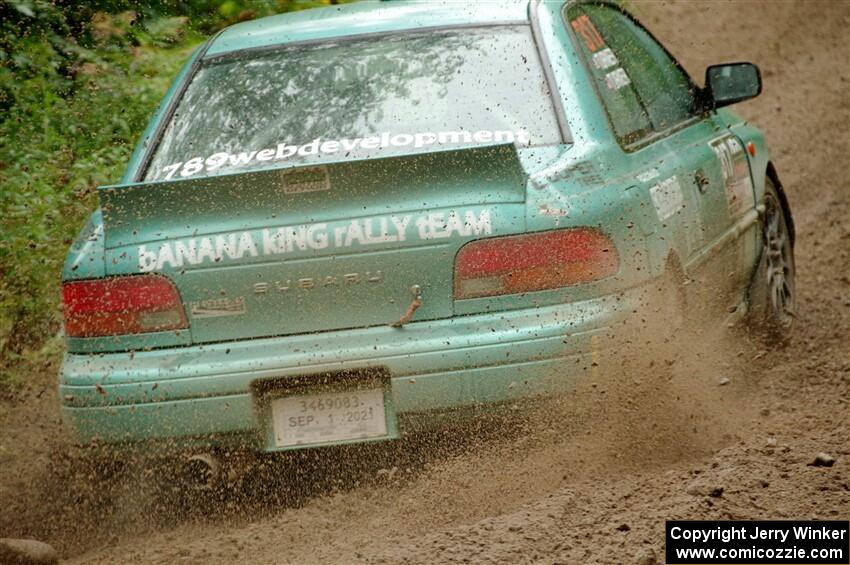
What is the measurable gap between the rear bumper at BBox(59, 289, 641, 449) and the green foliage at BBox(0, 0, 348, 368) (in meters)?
2.47

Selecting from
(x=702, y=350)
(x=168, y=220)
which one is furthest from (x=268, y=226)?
(x=702, y=350)

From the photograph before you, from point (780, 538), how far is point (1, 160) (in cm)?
472

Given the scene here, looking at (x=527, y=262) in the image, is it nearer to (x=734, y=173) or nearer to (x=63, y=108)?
(x=734, y=173)

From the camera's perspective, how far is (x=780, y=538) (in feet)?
11.7

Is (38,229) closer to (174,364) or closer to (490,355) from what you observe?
(174,364)

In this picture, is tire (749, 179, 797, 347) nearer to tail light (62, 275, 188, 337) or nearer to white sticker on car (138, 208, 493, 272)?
white sticker on car (138, 208, 493, 272)

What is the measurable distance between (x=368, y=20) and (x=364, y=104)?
0.58 metres

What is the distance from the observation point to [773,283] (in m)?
6.21

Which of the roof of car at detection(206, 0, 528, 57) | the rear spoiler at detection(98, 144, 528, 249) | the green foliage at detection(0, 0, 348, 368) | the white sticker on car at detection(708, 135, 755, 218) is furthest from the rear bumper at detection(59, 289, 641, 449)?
the green foliage at detection(0, 0, 348, 368)

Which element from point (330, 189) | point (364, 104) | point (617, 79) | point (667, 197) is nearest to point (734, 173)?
point (617, 79)

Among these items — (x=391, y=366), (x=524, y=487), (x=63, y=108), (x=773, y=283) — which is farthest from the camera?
(x=63, y=108)

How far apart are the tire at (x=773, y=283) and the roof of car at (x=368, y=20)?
1806 mm

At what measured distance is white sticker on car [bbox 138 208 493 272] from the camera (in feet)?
13.4

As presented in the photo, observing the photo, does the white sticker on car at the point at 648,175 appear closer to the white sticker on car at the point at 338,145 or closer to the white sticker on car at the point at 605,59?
the white sticker on car at the point at 338,145
